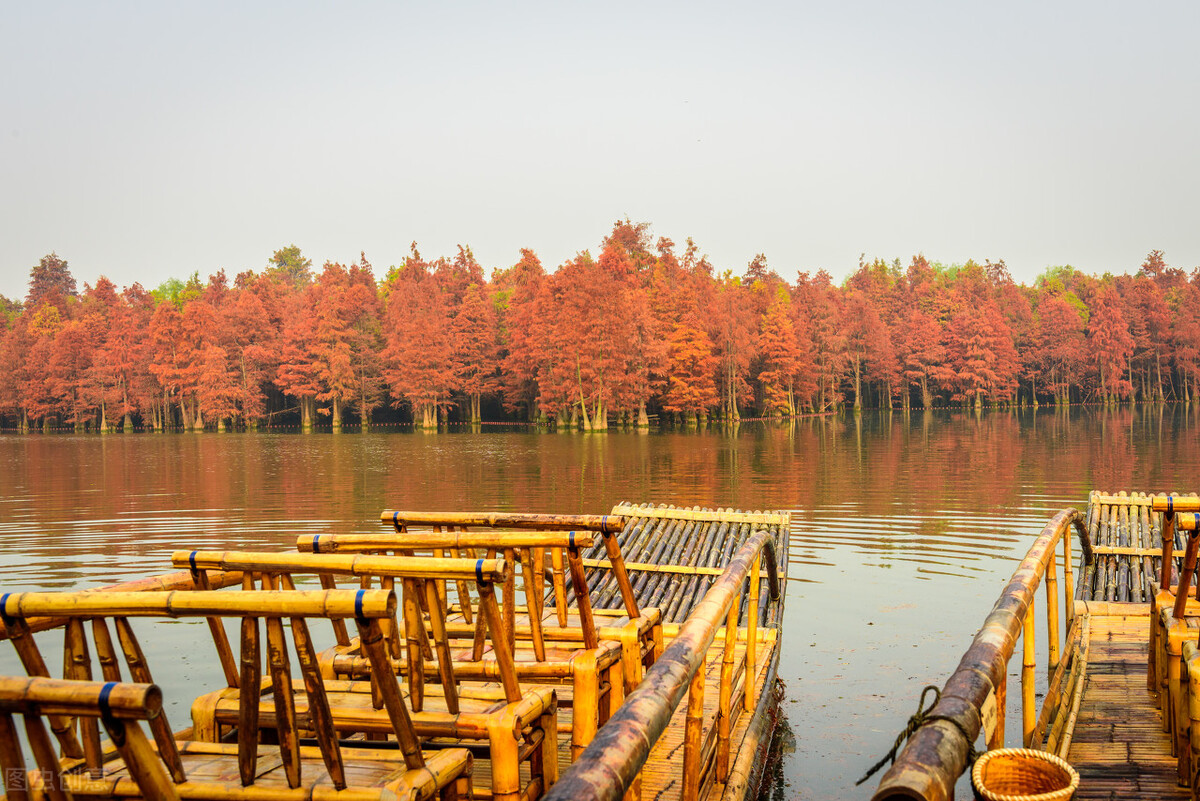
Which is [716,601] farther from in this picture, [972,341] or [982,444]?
[972,341]

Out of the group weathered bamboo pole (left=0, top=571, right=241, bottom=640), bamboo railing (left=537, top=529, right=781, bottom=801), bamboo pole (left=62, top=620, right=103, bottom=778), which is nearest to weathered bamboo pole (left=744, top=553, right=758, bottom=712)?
bamboo railing (left=537, top=529, right=781, bottom=801)

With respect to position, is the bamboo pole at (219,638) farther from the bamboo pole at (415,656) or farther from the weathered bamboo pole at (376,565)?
the bamboo pole at (415,656)

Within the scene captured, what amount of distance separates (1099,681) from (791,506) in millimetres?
11824

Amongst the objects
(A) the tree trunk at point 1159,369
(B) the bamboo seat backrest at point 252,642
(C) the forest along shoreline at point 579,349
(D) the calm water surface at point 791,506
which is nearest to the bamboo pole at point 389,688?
(B) the bamboo seat backrest at point 252,642

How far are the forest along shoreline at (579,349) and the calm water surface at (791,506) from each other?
15.8 meters

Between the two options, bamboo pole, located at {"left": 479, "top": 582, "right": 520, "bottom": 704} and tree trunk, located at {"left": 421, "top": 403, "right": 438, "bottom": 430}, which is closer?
Result: bamboo pole, located at {"left": 479, "top": 582, "right": 520, "bottom": 704}

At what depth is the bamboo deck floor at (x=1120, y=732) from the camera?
3271 mm

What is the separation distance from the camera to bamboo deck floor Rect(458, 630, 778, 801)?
359 centimetres

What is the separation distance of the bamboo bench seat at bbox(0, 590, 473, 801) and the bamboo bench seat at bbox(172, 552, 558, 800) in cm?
11

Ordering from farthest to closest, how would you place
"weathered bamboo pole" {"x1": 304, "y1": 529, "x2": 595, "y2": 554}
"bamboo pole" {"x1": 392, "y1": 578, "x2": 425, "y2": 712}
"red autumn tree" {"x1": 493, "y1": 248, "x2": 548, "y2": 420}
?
"red autumn tree" {"x1": 493, "y1": 248, "x2": 548, "y2": 420}
"weathered bamboo pole" {"x1": 304, "y1": 529, "x2": 595, "y2": 554}
"bamboo pole" {"x1": 392, "y1": 578, "x2": 425, "y2": 712}

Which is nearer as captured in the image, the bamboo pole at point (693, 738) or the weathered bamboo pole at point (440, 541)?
the bamboo pole at point (693, 738)

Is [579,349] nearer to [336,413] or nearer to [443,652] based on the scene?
[336,413]

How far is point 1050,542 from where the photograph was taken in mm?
4051

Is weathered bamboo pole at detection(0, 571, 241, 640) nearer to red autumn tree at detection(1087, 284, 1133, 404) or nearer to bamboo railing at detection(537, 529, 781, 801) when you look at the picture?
bamboo railing at detection(537, 529, 781, 801)
